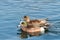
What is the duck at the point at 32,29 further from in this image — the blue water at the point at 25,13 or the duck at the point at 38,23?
the blue water at the point at 25,13

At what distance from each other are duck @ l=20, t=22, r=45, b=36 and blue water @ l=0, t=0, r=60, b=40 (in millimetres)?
407

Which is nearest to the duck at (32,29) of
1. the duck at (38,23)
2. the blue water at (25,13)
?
the duck at (38,23)

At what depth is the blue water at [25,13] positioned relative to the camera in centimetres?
1533

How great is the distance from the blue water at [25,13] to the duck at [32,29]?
407 mm

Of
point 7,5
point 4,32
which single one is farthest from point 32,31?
point 7,5

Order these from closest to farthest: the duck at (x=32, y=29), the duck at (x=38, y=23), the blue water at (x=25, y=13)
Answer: the blue water at (x=25, y=13)
the duck at (x=32, y=29)
the duck at (x=38, y=23)

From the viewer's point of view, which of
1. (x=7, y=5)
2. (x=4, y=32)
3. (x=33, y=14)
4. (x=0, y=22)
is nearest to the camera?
(x=4, y=32)

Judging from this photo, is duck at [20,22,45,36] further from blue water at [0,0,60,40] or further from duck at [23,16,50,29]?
blue water at [0,0,60,40]

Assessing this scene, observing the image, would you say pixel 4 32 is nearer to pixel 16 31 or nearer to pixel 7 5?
pixel 16 31

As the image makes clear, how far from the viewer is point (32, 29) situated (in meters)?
16.2

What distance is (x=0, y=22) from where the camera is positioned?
55.6 ft

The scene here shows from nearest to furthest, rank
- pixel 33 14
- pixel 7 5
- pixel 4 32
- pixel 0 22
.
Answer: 1. pixel 4 32
2. pixel 0 22
3. pixel 33 14
4. pixel 7 5

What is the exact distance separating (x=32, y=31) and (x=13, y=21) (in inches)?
56.8

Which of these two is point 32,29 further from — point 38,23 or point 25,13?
point 25,13
